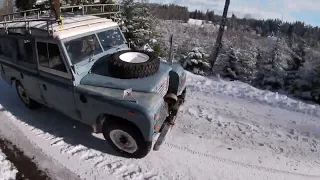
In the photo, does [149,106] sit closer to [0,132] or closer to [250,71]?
[0,132]

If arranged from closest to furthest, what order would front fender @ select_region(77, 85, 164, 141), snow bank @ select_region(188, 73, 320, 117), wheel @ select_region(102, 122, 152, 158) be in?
front fender @ select_region(77, 85, 164, 141)
wheel @ select_region(102, 122, 152, 158)
snow bank @ select_region(188, 73, 320, 117)

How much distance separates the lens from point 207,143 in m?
5.69

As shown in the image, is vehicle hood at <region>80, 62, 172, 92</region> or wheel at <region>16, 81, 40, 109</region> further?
wheel at <region>16, 81, 40, 109</region>

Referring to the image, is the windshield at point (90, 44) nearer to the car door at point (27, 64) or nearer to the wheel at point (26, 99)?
the car door at point (27, 64)

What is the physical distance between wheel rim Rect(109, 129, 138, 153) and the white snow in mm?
1850

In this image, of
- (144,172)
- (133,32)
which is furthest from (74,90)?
(133,32)

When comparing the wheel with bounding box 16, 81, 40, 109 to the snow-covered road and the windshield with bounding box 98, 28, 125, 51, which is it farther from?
the windshield with bounding box 98, 28, 125, 51

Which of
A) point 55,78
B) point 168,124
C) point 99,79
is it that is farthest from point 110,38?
point 168,124

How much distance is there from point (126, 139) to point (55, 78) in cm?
205

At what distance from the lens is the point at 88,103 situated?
16.6ft

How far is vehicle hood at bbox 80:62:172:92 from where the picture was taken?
4.97m

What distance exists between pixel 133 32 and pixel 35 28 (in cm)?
1046

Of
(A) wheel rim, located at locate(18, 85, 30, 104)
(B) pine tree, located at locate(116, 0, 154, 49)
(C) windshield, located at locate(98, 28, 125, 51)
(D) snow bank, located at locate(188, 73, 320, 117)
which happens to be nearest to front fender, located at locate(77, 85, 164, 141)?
(C) windshield, located at locate(98, 28, 125, 51)

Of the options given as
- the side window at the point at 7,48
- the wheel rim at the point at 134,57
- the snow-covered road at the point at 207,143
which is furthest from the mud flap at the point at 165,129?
the side window at the point at 7,48
